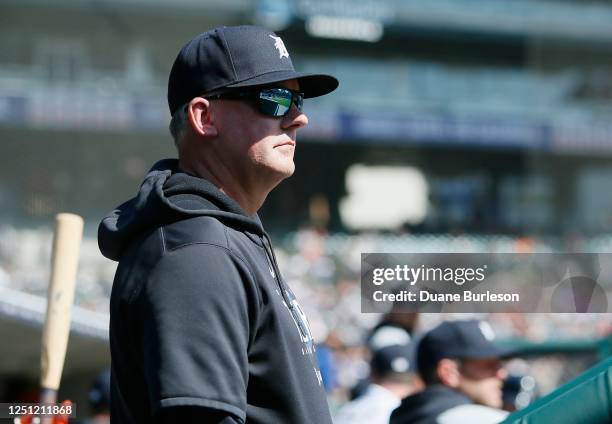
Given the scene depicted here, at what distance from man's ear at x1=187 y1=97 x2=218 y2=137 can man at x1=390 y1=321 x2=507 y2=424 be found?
1398 millimetres

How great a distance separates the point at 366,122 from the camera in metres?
17.1

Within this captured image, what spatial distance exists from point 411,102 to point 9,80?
272 inches

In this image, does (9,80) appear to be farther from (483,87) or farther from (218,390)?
(218,390)

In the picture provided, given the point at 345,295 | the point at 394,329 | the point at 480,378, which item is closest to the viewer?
the point at 480,378

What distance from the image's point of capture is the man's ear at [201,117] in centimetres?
156

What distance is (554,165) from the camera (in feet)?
64.6

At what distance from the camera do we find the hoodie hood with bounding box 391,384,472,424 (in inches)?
106

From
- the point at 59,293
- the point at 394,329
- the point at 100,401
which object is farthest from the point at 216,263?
the point at 394,329

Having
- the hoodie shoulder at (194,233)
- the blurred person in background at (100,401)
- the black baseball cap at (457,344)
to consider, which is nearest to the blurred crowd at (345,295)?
the black baseball cap at (457,344)

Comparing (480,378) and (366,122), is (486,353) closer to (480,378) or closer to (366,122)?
(480,378)

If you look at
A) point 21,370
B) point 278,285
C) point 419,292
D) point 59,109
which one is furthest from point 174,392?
point 59,109

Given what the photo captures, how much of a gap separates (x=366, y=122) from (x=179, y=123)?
51.1ft

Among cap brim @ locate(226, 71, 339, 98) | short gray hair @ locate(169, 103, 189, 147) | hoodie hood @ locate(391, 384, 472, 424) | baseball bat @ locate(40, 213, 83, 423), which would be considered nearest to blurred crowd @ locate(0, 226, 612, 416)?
hoodie hood @ locate(391, 384, 472, 424)

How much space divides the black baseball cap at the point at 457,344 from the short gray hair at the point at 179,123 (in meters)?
1.51
